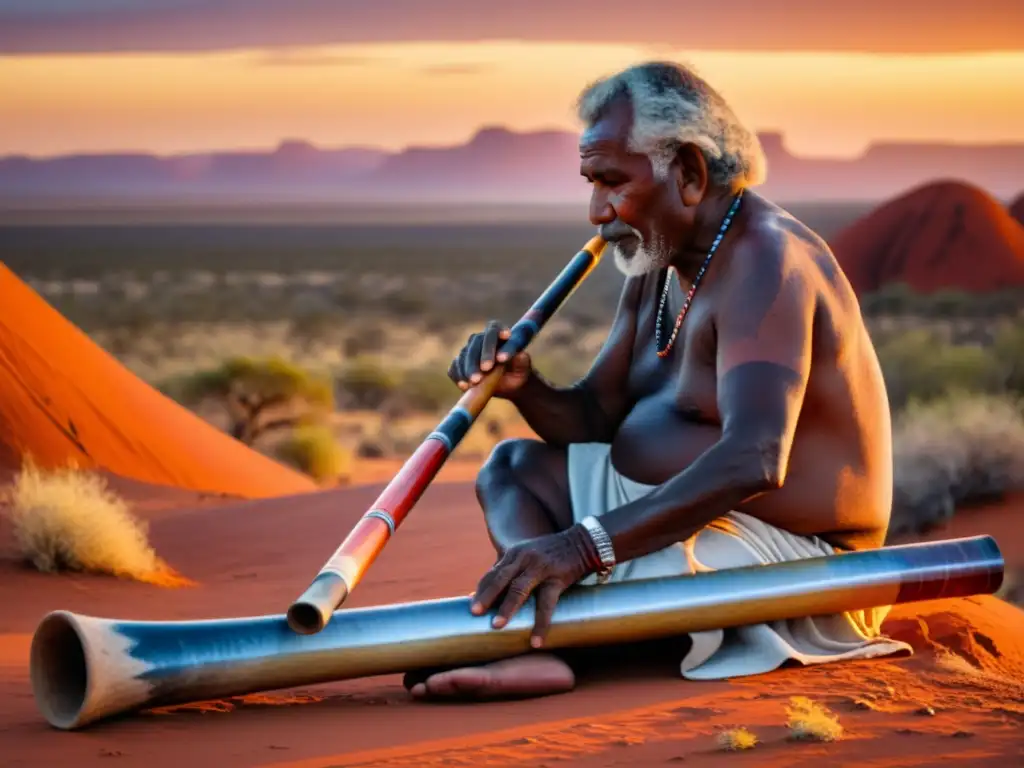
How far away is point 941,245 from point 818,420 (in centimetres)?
3123

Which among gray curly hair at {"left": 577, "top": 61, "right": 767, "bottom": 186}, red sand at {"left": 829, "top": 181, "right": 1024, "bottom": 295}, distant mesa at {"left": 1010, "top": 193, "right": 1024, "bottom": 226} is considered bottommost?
gray curly hair at {"left": 577, "top": 61, "right": 767, "bottom": 186}

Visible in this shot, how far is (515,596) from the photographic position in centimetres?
453

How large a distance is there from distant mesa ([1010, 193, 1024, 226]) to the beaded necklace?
3538cm

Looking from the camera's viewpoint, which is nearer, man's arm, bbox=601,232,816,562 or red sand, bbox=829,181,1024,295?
man's arm, bbox=601,232,816,562

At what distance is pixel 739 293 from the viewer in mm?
4766

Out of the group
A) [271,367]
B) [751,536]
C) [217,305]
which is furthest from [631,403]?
[217,305]

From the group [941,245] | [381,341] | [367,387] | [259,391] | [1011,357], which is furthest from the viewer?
[941,245]

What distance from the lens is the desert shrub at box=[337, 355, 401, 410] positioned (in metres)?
21.0

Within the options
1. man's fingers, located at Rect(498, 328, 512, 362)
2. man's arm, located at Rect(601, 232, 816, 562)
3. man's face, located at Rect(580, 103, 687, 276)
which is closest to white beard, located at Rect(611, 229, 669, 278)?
man's face, located at Rect(580, 103, 687, 276)

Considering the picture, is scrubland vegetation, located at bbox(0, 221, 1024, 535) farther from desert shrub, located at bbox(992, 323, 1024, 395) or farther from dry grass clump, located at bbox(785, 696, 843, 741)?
dry grass clump, located at bbox(785, 696, 843, 741)

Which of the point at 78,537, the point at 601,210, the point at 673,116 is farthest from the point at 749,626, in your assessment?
the point at 78,537

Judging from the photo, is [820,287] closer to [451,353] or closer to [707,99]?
[707,99]

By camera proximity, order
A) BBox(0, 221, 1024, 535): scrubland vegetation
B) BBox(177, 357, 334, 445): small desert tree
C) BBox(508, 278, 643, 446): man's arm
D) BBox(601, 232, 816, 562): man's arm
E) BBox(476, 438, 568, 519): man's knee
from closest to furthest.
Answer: BBox(601, 232, 816, 562): man's arm → BBox(476, 438, 568, 519): man's knee → BBox(508, 278, 643, 446): man's arm → BBox(0, 221, 1024, 535): scrubland vegetation → BBox(177, 357, 334, 445): small desert tree

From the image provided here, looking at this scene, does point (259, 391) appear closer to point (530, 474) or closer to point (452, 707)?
point (530, 474)
